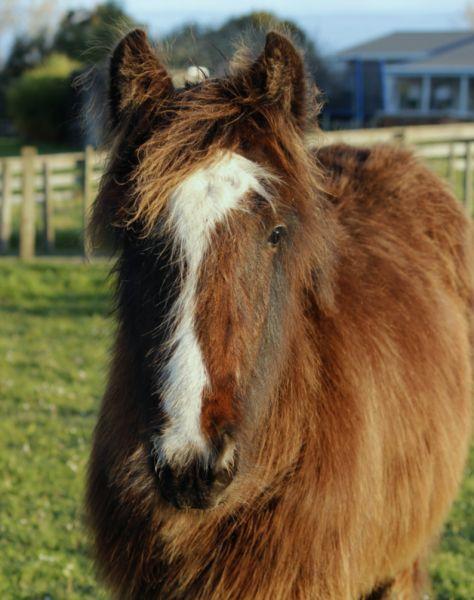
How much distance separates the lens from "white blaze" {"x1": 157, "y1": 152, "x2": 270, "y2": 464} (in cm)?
255

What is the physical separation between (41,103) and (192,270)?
156 ft

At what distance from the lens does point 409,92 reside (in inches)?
2228

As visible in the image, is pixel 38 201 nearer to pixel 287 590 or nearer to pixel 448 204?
pixel 448 204

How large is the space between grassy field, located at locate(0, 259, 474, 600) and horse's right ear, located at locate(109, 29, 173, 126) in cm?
94

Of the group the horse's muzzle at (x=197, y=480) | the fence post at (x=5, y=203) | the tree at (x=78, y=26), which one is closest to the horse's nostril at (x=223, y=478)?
the horse's muzzle at (x=197, y=480)

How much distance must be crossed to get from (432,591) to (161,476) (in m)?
3.09

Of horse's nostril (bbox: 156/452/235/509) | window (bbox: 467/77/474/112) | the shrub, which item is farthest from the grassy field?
window (bbox: 467/77/474/112)

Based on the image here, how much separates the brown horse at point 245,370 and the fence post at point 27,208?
11.7m

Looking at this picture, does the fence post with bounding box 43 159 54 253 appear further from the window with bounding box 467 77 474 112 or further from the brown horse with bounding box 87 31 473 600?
the window with bounding box 467 77 474 112

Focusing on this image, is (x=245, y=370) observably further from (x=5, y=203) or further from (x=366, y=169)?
(x=5, y=203)

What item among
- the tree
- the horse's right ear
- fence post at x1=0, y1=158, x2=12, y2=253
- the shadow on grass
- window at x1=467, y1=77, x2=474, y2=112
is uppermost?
the horse's right ear

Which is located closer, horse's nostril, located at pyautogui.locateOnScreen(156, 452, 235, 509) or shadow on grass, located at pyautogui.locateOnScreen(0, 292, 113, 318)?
horse's nostril, located at pyautogui.locateOnScreen(156, 452, 235, 509)

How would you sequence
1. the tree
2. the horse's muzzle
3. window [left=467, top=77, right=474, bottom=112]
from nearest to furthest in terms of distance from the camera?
the horse's muzzle, the tree, window [left=467, top=77, right=474, bottom=112]

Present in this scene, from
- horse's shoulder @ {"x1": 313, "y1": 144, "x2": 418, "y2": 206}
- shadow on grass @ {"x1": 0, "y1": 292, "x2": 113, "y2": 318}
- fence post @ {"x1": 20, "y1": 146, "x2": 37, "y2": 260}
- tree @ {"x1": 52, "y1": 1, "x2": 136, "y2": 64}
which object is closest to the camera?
horse's shoulder @ {"x1": 313, "y1": 144, "x2": 418, "y2": 206}
